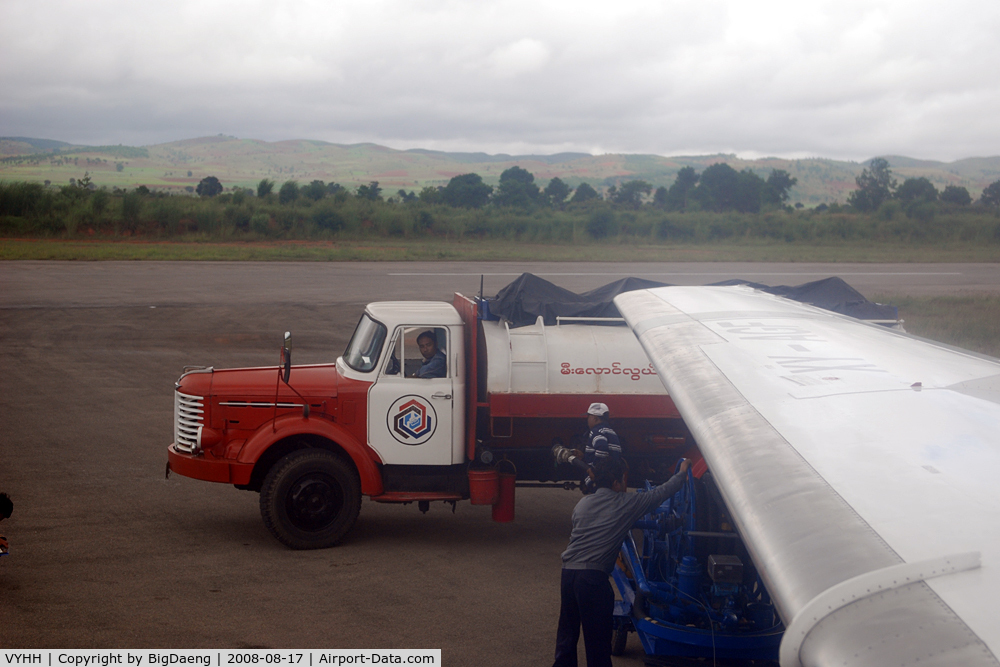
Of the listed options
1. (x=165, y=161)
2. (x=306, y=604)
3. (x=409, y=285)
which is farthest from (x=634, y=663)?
(x=165, y=161)

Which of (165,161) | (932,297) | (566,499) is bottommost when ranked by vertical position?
(566,499)

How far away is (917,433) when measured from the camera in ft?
12.1

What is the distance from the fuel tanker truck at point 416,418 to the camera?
27.1ft

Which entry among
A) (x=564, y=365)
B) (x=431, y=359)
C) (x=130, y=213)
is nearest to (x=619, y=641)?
(x=564, y=365)

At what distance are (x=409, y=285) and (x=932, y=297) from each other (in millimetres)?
19311

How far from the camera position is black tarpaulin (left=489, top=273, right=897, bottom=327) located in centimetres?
902

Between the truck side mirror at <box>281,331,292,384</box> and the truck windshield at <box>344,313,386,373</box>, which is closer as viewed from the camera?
the truck side mirror at <box>281,331,292,384</box>

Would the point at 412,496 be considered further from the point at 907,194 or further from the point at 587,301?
the point at 907,194

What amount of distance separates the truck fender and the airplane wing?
3.66 metres

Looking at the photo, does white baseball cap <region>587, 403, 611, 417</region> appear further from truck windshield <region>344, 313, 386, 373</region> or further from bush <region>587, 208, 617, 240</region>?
bush <region>587, 208, 617, 240</region>

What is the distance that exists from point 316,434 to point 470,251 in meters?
36.8

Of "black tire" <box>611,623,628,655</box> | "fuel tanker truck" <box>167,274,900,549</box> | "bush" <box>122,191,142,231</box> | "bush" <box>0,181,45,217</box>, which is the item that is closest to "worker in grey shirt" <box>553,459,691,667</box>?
"black tire" <box>611,623,628,655</box>

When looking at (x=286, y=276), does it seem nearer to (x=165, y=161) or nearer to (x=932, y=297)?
(x=932, y=297)

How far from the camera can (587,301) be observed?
10641 millimetres
